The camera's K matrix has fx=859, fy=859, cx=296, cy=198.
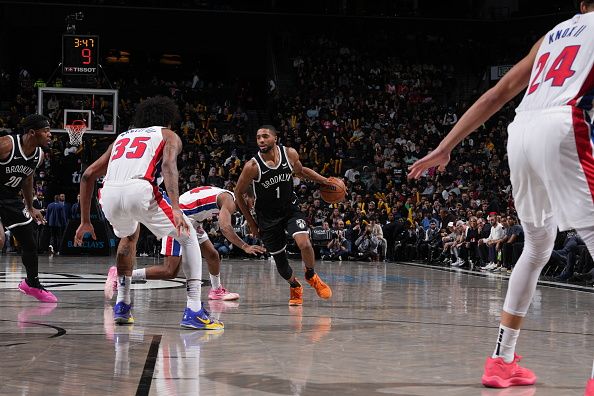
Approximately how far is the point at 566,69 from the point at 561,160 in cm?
41

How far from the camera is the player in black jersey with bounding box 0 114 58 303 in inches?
324

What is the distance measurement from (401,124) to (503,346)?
24289 millimetres

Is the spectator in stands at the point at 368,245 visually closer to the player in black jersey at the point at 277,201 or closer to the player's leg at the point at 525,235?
the player in black jersey at the point at 277,201

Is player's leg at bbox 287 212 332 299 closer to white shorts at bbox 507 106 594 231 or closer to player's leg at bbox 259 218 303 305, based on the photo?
player's leg at bbox 259 218 303 305

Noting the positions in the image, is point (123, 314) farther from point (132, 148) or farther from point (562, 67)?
point (562, 67)

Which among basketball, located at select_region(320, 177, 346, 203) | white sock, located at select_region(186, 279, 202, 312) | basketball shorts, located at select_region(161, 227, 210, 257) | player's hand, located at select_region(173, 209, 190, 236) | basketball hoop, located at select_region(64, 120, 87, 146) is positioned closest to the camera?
player's hand, located at select_region(173, 209, 190, 236)

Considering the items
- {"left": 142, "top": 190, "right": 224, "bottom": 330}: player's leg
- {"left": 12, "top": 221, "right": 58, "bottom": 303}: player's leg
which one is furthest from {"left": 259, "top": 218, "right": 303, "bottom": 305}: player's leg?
{"left": 142, "top": 190, "right": 224, "bottom": 330}: player's leg

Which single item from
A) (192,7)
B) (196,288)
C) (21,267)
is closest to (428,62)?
(192,7)

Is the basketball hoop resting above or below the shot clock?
below

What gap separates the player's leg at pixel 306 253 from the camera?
871 centimetres

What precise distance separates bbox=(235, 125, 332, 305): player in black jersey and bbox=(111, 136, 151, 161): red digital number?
2.37 m

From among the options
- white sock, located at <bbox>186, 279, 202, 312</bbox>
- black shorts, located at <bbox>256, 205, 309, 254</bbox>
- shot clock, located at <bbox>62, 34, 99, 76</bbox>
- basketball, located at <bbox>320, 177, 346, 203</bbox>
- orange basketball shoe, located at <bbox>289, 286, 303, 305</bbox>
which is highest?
shot clock, located at <bbox>62, 34, 99, 76</bbox>

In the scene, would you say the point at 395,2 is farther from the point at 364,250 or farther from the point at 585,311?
the point at 585,311

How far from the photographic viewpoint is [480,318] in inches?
288
